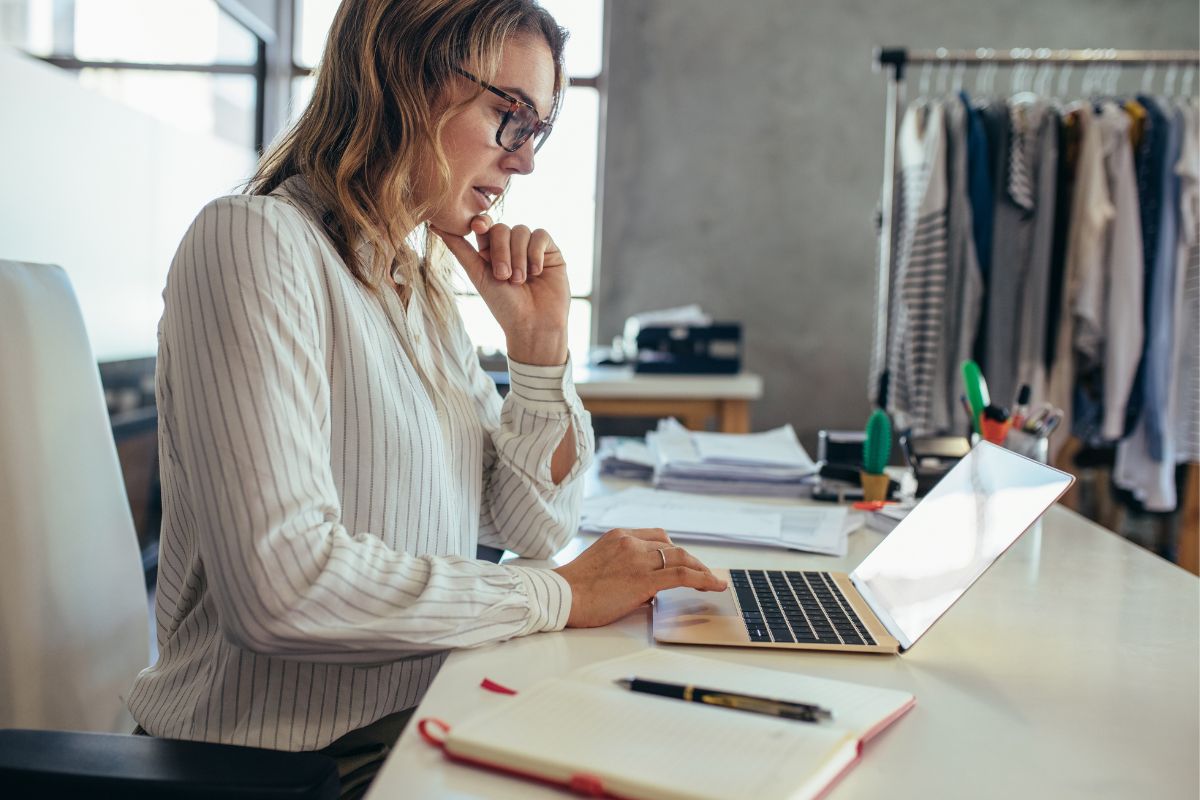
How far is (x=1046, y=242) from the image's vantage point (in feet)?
8.72

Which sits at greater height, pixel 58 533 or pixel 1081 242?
pixel 1081 242

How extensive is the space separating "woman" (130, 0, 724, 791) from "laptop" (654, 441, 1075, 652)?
5cm

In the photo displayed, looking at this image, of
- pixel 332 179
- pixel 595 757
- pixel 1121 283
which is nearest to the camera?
pixel 595 757

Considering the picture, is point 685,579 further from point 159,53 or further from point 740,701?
point 159,53

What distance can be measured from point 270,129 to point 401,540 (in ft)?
11.2

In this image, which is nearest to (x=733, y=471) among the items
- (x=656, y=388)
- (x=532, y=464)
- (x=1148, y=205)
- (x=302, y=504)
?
(x=532, y=464)

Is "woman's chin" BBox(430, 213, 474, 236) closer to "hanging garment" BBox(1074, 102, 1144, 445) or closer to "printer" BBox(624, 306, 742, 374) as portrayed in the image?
"printer" BBox(624, 306, 742, 374)

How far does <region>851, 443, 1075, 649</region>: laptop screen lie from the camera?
0.77 m

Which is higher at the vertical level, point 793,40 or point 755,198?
point 793,40

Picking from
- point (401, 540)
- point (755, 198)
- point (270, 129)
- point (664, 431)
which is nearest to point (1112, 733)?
point (401, 540)

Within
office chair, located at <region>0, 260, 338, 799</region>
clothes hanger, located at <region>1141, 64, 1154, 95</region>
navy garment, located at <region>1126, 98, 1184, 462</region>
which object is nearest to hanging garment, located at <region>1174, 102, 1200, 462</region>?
navy garment, located at <region>1126, 98, 1184, 462</region>

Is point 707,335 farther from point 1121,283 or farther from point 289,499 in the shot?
point 289,499

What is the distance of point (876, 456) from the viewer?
4.51ft

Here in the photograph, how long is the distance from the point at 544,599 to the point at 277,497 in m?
0.23
